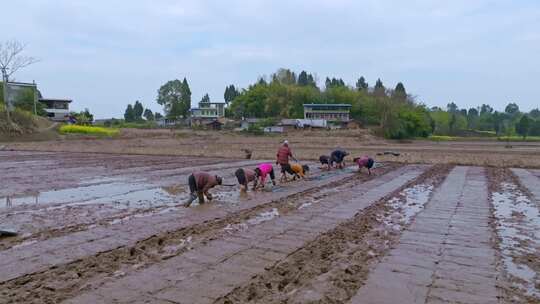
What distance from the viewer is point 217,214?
8852 mm

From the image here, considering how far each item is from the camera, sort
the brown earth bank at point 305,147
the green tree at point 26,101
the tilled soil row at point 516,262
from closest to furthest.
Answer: the tilled soil row at point 516,262
the brown earth bank at point 305,147
the green tree at point 26,101

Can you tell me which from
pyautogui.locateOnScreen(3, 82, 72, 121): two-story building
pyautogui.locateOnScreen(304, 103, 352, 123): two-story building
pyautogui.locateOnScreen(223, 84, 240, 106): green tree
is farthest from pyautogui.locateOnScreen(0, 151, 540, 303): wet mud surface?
pyautogui.locateOnScreen(223, 84, 240, 106): green tree

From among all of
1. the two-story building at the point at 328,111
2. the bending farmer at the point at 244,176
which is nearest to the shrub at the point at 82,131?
the two-story building at the point at 328,111

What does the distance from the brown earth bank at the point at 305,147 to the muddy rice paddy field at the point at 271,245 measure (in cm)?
1312

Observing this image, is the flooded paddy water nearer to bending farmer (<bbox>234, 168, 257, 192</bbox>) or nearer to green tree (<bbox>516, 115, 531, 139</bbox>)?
bending farmer (<bbox>234, 168, 257, 192</bbox>)

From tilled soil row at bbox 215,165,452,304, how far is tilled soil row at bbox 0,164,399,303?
5.21 feet

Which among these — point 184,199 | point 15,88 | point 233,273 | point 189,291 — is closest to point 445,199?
point 184,199

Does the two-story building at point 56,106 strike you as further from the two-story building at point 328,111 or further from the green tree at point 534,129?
the green tree at point 534,129

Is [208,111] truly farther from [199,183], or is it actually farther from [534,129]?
[199,183]

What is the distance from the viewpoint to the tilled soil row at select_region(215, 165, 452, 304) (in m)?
4.56

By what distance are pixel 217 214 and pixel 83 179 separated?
830cm

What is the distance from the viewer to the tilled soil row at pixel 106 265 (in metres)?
4.52

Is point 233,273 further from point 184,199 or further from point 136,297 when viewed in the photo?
point 184,199

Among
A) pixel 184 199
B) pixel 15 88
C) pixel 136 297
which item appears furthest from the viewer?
pixel 15 88
